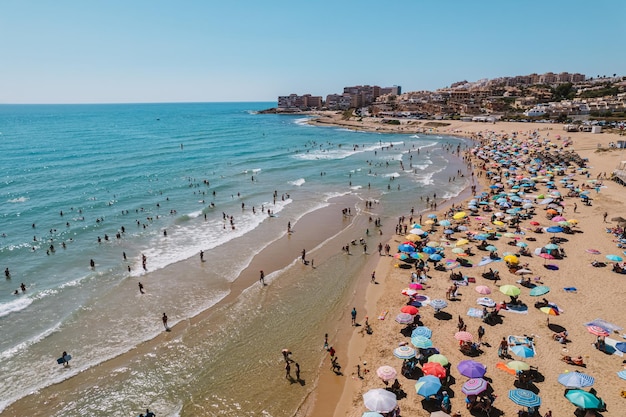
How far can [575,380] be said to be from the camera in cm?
1229

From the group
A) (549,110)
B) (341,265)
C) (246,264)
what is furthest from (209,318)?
(549,110)

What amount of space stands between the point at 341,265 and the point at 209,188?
24.5 metres

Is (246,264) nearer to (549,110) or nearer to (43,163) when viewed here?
(43,163)

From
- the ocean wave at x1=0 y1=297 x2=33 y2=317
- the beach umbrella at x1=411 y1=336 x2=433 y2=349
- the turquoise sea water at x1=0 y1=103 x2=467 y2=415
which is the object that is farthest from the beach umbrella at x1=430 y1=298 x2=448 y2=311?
the ocean wave at x1=0 y1=297 x2=33 y2=317

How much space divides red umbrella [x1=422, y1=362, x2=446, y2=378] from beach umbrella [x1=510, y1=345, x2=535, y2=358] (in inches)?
125

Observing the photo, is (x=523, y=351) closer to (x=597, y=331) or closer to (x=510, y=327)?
(x=510, y=327)

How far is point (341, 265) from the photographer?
2428 cm

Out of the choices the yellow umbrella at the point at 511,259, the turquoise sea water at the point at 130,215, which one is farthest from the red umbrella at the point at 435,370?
the yellow umbrella at the point at 511,259

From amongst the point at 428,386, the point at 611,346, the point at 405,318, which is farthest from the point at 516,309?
the point at 428,386

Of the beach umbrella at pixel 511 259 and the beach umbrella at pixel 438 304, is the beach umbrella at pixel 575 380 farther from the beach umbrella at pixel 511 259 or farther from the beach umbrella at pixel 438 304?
the beach umbrella at pixel 511 259

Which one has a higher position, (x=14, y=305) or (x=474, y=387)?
(x=474, y=387)

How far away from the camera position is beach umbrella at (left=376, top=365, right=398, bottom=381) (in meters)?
13.2

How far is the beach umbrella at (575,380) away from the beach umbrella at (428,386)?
4.05 m

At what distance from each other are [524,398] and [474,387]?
141cm
